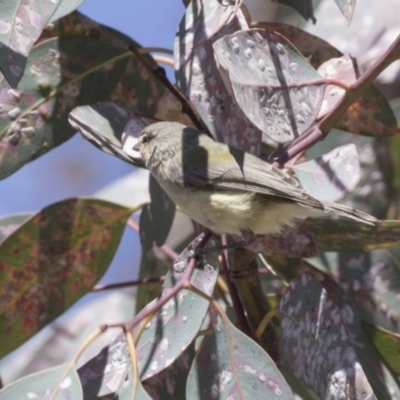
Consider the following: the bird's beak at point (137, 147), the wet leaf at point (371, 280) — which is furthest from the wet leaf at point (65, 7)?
the wet leaf at point (371, 280)

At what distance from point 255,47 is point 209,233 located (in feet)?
1.45

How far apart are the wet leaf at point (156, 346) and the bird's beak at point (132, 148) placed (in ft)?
1.05

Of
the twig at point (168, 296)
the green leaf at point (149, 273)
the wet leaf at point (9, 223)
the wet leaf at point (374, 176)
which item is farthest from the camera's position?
the wet leaf at point (374, 176)

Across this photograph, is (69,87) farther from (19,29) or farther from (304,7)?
(304,7)

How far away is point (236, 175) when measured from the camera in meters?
1.89

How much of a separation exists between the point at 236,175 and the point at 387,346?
19.7 inches

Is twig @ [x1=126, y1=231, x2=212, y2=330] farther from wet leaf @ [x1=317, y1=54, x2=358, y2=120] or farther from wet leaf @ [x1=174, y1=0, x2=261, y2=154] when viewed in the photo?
wet leaf @ [x1=317, y1=54, x2=358, y2=120]

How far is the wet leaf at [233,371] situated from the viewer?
144cm

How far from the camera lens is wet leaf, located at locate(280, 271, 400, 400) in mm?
1439

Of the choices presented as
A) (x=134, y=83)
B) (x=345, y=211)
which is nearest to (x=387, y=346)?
(x=345, y=211)

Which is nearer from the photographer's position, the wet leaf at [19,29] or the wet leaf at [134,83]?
the wet leaf at [19,29]

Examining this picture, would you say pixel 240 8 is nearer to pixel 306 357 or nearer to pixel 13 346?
pixel 306 357

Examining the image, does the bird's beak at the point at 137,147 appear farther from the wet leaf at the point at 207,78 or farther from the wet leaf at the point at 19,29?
the wet leaf at the point at 19,29

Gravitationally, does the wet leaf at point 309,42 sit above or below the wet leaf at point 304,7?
below
